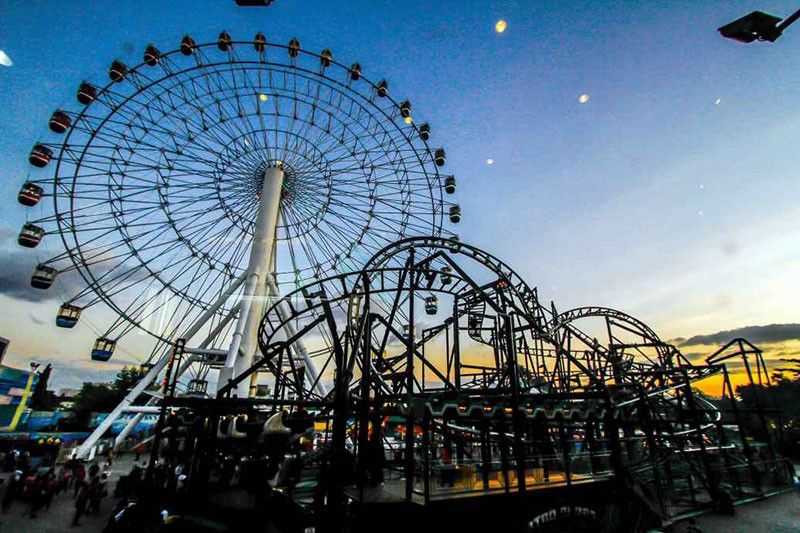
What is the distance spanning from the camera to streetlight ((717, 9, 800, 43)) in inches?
123

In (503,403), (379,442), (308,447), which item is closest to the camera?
(503,403)

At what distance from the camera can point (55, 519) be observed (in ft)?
39.1

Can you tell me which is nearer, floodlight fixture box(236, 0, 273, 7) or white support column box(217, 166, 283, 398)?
floodlight fixture box(236, 0, 273, 7)

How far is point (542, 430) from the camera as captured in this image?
11.1 meters

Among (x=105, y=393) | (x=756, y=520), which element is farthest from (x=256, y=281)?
(x=105, y=393)

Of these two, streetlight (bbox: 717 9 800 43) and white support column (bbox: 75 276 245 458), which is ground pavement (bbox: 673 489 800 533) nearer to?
streetlight (bbox: 717 9 800 43)

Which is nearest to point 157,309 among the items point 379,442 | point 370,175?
point 370,175

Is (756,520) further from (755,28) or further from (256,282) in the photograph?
(256,282)

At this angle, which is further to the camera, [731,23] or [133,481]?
[133,481]

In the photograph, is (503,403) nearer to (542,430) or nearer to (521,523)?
(521,523)

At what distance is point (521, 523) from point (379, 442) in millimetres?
4209

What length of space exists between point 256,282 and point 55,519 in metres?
12.7

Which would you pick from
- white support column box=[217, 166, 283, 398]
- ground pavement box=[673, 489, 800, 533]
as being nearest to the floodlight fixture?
ground pavement box=[673, 489, 800, 533]

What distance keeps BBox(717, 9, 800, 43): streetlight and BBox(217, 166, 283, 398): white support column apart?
67.9ft
